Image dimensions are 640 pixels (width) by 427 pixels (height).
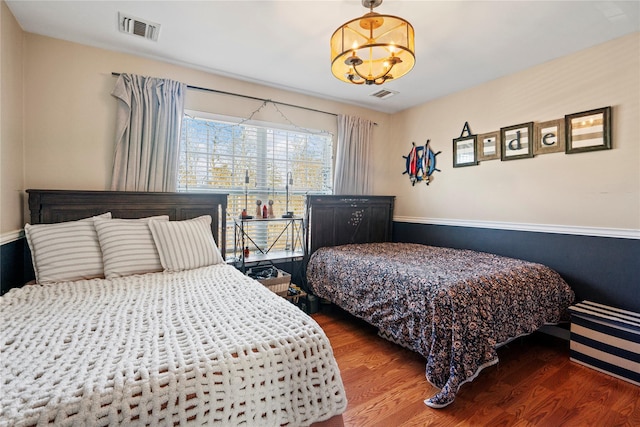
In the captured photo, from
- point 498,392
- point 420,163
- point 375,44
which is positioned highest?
point 375,44

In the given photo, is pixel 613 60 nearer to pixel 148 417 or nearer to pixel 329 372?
pixel 329 372

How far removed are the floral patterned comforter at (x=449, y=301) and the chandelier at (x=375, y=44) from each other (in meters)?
1.40

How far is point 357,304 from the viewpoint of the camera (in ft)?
8.14

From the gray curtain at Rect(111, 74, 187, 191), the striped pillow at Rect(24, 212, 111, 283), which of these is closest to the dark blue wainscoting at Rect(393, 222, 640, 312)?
the gray curtain at Rect(111, 74, 187, 191)

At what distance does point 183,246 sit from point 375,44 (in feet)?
6.00

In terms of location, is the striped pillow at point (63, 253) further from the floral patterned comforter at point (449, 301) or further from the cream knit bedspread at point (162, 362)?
the floral patterned comforter at point (449, 301)

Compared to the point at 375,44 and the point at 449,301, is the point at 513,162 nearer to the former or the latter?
the point at 449,301

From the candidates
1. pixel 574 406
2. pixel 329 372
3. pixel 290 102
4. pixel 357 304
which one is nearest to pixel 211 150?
pixel 290 102

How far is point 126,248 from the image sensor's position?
6.41ft

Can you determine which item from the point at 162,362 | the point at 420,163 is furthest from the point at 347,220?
the point at 162,362

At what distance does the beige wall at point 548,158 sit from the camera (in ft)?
7.18

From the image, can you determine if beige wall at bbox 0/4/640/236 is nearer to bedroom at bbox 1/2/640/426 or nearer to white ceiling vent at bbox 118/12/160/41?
bedroom at bbox 1/2/640/426

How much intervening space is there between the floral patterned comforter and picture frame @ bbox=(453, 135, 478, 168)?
42.4 inches

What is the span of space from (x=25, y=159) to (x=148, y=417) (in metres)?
2.44
